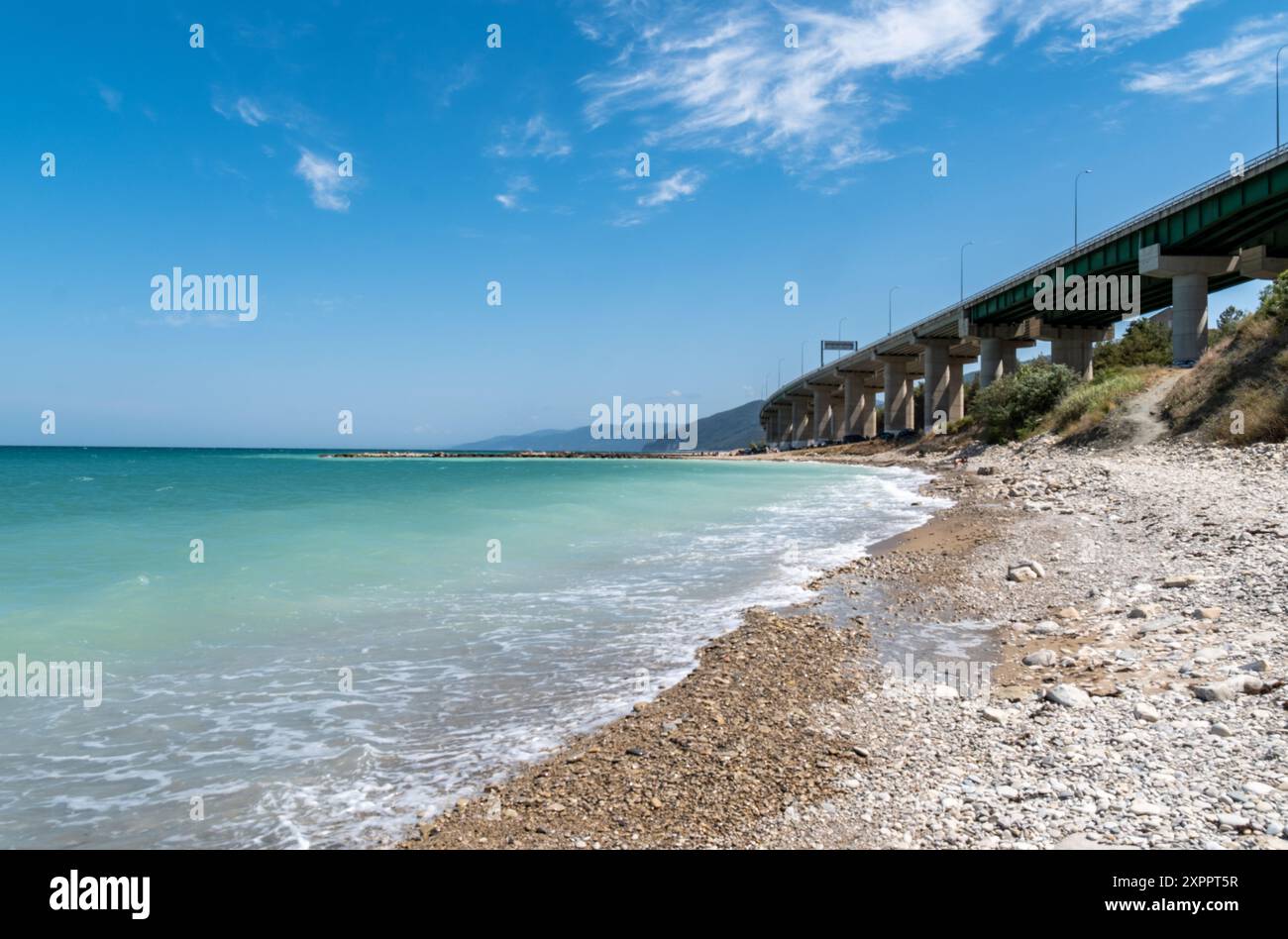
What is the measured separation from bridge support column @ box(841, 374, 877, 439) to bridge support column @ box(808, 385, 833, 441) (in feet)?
25.7

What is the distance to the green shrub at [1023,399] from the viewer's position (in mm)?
45969

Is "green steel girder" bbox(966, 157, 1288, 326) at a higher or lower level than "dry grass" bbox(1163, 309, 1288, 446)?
higher

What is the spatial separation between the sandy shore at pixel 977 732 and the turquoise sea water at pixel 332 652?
1.01 metres

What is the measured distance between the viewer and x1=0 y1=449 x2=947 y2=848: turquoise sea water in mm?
5246

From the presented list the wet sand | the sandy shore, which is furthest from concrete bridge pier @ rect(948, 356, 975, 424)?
the wet sand

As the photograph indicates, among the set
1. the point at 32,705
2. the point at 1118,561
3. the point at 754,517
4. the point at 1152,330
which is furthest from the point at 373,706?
the point at 1152,330

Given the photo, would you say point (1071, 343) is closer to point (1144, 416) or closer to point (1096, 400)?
point (1096, 400)

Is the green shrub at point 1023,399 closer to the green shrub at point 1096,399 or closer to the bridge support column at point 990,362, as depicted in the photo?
the green shrub at point 1096,399

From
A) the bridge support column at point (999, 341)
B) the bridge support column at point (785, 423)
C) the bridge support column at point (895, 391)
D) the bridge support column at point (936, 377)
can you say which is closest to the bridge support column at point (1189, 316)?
the bridge support column at point (999, 341)

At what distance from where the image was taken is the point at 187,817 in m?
4.97

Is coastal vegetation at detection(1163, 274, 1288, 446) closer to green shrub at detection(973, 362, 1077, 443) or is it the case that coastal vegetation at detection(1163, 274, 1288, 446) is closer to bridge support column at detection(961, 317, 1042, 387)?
green shrub at detection(973, 362, 1077, 443)

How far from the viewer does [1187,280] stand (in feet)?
135
